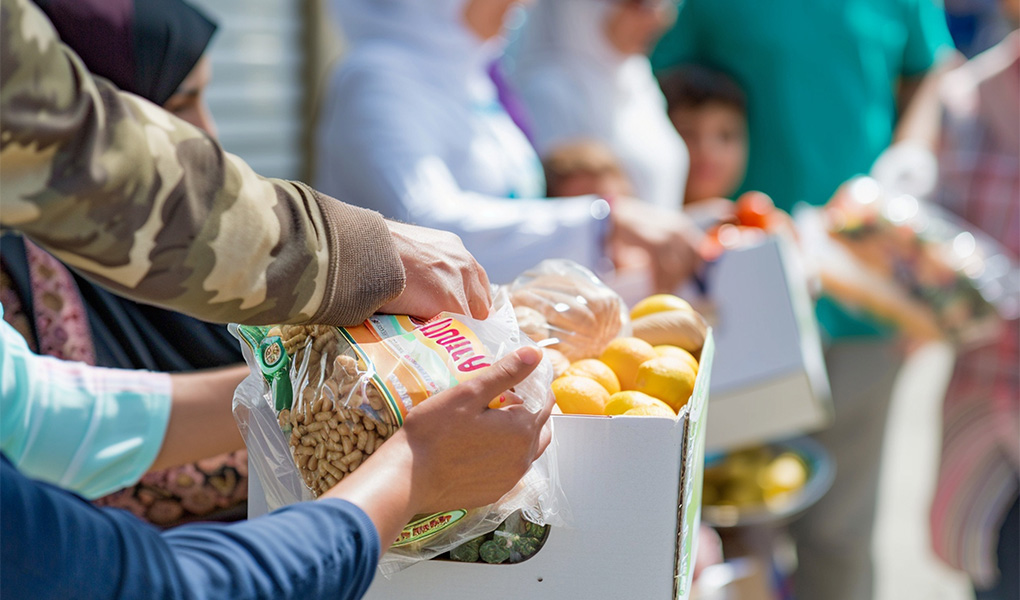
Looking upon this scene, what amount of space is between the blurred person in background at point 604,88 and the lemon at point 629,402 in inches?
62.4

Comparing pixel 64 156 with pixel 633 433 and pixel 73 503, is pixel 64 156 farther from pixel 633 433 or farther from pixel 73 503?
pixel 633 433

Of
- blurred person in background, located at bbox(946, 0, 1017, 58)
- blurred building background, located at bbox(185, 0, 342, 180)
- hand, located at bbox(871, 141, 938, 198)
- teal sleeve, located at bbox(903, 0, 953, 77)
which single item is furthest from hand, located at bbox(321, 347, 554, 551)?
blurred person in background, located at bbox(946, 0, 1017, 58)

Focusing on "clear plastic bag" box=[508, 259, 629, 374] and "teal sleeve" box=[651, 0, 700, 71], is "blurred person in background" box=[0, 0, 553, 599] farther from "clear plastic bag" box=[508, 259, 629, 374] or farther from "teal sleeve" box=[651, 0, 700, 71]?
"teal sleeve" box=[651, 0, 700, 71]

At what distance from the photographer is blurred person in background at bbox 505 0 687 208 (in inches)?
98.9

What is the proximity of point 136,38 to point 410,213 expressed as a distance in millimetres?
734

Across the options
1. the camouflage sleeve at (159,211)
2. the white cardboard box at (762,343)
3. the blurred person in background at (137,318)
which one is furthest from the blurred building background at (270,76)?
the camouflage sleeve at (159,211)

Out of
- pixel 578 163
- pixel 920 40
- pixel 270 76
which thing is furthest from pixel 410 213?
pixel 270 76

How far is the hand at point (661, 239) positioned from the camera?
5.68ft

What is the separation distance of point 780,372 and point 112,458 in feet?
3.82

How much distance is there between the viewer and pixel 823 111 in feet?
8.42

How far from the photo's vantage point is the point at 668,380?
964 millimetres

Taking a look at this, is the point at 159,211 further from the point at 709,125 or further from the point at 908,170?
the point at 709,125

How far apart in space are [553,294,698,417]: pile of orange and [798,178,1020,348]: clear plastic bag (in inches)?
47.0

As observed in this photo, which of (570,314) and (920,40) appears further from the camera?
(920,40)
